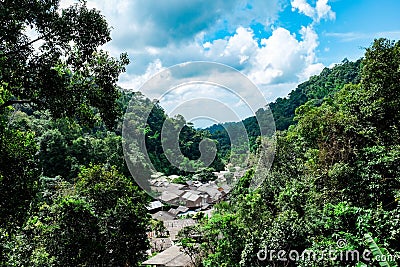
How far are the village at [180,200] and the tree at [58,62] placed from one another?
11013 mm

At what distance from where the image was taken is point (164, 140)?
13945 millimetres

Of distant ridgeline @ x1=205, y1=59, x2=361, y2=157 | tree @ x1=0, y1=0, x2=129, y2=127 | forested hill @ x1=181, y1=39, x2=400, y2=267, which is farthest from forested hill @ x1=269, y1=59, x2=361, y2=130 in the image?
tree @ x1=0, y1=0, x2=129, y2=127

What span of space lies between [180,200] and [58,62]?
20586mm

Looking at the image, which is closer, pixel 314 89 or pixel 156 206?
pixel 156 206

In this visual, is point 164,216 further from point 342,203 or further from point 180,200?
point 342,203

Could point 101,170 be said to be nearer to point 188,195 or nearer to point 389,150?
point 389,150

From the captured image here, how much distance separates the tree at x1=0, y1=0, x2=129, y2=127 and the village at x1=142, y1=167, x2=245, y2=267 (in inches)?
434

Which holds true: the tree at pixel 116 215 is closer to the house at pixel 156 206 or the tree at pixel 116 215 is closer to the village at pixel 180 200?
the village at pixel 180 200

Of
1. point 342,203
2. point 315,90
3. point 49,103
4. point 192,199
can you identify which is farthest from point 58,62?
point 315,90

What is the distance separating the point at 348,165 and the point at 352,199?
732 millimetres

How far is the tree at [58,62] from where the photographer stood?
3168 mm

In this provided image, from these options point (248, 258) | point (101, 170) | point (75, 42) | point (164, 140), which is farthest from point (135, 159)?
point (75, 42)

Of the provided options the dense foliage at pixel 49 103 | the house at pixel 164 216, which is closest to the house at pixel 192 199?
the house at pixel 164 216

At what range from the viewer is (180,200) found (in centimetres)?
2312
